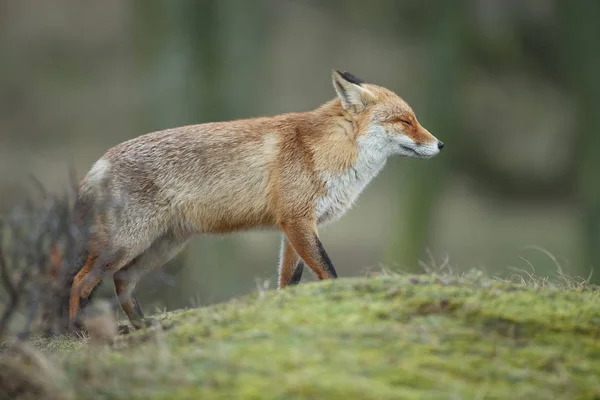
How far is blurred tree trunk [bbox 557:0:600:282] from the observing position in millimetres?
14156

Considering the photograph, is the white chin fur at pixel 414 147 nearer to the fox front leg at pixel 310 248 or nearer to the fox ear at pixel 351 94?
the fox ear at pixel 351 94

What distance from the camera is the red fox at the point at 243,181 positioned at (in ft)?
24.1

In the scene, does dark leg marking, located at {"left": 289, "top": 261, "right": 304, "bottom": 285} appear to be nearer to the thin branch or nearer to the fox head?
the fox head

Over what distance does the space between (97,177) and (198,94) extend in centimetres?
787

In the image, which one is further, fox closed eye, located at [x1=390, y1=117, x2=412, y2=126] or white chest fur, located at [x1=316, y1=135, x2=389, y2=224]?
fox closed eye, located at [x1=390, y1=117, x2=412, y2=126]

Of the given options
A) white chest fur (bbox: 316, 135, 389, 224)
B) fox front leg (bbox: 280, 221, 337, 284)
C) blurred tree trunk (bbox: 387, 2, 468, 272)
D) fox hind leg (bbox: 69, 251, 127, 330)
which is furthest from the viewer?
blurred tree trunk (bbox: 387, 2, 468, 272)

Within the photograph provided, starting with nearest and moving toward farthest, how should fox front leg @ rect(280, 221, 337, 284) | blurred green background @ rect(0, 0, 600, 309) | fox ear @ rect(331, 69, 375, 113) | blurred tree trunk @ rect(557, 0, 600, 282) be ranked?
fox front leg @ rect(280, 221, 337, 284) → fox ear @ rect(331, 69, 375, 113) → blurred tree trunk @ rect(557, 0, 600, 282) → blurred green background @ rect(0, 0, 600, 309)

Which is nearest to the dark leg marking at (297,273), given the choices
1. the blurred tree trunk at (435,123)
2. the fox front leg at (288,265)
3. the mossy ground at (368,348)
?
the fox front leg at (288,265)

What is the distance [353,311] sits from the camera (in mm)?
5035

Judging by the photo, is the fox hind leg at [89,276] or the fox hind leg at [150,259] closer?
the fox hind leg at [89,276]

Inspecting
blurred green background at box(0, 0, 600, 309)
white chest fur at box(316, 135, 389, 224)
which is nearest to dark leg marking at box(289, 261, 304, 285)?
white chest fur at box(316, 135, 389, 224)

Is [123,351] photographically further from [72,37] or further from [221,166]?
[72,37]

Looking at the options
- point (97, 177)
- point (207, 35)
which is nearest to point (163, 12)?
point (207, 35)

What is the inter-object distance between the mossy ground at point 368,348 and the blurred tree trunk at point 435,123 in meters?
9.15
